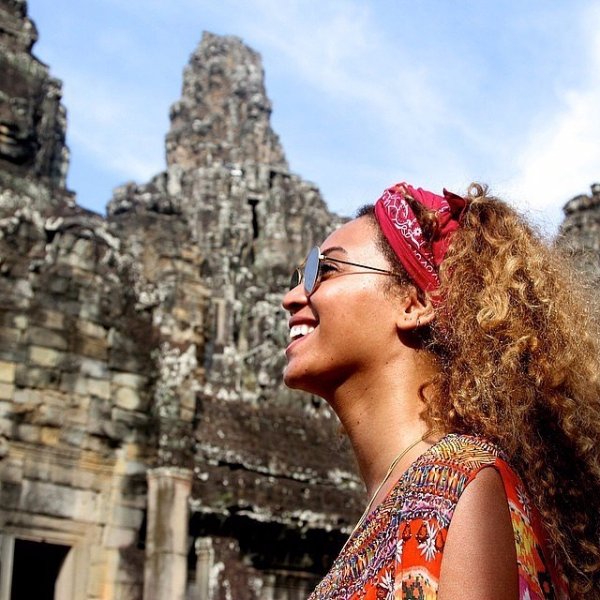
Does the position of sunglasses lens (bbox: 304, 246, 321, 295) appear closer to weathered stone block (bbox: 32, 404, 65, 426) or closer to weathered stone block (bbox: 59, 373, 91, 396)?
weathered stone block (bbox: 32, 404, 65, 426)

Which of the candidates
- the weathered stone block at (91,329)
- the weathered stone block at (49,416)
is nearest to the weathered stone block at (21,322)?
the weathered stone block at (91,329)

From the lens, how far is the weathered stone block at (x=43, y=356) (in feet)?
26.8

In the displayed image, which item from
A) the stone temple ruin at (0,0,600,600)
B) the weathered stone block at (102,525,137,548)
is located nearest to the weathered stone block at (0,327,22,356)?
the stone temple ruin at (0,0,600,600)

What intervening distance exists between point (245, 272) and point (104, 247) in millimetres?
19636

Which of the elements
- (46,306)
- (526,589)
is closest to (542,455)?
(526,589)

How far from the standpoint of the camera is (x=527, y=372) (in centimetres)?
206

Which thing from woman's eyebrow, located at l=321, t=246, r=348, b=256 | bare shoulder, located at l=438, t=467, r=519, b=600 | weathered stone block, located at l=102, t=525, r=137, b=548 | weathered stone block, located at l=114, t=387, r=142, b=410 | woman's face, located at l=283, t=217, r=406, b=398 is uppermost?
weathered stone block, located at l=114, t=387, r=142, b=410

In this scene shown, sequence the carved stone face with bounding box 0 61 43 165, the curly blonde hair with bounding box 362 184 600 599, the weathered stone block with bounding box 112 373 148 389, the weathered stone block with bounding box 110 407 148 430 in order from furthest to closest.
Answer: the carved stone face with bounding box 0 61 43 165, the weathered stone block with bounding box 112 373 148 389, the weathered stone block with bounding box 110 407 148 430, the curly blonde hair with bounding box 362 184 600 599

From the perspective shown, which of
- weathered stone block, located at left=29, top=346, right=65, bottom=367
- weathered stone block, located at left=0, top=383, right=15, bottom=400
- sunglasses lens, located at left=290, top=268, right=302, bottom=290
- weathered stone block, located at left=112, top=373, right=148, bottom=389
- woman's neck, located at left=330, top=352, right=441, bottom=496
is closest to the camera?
woman's neck, located at left=330, top=352, right=441, bottom=496

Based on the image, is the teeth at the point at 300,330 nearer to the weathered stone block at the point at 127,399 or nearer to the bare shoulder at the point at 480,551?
the bare shoulder at the point at 480,551

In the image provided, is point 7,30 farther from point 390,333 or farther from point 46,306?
point 390,333

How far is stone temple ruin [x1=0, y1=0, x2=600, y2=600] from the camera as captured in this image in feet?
26.4

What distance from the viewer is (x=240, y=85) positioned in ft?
151

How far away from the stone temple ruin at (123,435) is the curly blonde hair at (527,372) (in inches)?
244
